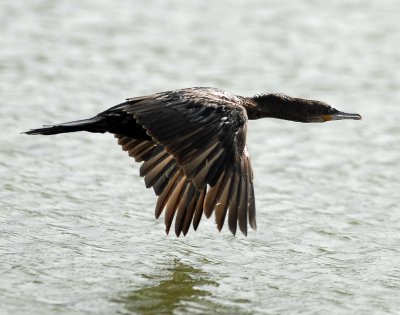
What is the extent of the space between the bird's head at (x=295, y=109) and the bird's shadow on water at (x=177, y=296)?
2.19 meters

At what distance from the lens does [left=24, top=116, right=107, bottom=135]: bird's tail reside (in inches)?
385

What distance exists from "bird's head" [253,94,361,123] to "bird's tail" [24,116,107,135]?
5.49 ft

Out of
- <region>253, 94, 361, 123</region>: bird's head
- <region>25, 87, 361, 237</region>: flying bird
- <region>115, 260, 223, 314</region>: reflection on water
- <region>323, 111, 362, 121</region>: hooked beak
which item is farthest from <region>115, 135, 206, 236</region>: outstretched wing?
<region>323, 111, 362, 121</region>: hooked beak

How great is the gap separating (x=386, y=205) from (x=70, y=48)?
6008 mm

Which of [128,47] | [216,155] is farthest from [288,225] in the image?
[128,47]

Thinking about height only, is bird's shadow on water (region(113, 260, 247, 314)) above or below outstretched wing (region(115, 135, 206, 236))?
below

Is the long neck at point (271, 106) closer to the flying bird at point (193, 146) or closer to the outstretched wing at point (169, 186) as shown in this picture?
the flying bird at point (193, 146)

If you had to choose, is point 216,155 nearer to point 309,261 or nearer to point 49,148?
point 309,261

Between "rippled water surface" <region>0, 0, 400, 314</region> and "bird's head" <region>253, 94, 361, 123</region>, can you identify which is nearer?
"rippled water surface" <region>0, 0, 400, 314</region>

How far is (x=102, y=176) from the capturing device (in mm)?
11516

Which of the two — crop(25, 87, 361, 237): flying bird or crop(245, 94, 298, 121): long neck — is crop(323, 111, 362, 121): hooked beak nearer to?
crop(25, 87, 361, 237): flying bird

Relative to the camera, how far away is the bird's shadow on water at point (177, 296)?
27.5ft

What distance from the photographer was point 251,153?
12.4m

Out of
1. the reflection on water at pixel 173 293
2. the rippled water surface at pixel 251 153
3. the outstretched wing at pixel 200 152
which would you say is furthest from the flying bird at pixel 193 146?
the rippled water surface at pixel 251 153
